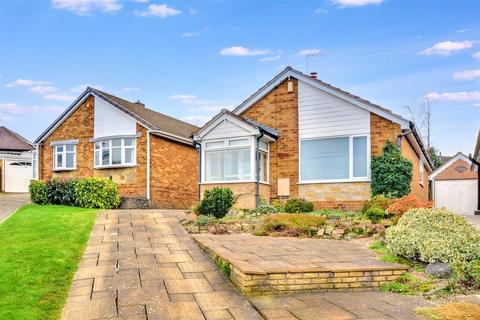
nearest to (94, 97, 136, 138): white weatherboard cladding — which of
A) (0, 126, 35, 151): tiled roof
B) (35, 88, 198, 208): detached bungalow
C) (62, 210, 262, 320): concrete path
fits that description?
(35, 88, 198, 208): detached bungalow

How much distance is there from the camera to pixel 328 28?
13508 mm

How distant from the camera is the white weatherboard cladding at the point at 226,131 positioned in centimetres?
1734

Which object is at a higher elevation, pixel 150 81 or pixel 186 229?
pixel 150 81

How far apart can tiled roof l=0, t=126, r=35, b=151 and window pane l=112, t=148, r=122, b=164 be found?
16.1 m

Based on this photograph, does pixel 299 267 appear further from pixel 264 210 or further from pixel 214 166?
pixel 214 166

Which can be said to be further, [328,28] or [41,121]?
[41,121]

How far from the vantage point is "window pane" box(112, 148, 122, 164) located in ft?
72.8

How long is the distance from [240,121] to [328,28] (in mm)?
5098

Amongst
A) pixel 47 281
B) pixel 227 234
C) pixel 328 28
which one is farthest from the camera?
pixel 328 28

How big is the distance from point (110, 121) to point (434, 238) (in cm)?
1790

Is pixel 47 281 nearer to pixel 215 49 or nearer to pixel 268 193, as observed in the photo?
pixel 215 49

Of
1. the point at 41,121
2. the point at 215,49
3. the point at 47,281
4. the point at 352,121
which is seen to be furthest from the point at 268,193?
the point at 41,121

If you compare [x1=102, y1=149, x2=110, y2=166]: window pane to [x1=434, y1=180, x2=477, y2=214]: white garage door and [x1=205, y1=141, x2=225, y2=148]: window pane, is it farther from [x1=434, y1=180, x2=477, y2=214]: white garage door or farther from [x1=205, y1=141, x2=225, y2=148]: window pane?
[x1=434, y1=180, x2=477, y2=214]: white garage door

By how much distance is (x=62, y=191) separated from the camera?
19.6m
